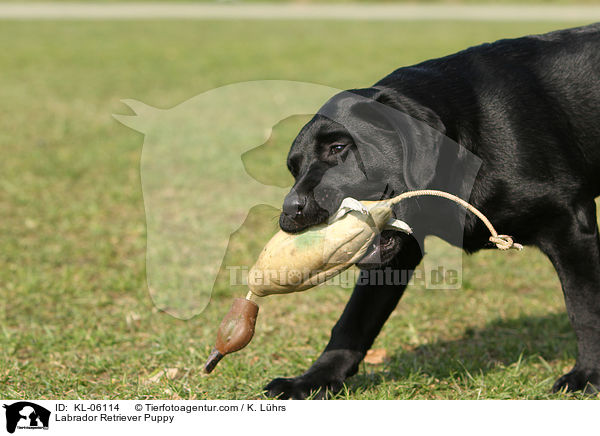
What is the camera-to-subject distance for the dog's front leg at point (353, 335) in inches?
120

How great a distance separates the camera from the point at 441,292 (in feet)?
14.3

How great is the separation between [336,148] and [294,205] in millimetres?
280

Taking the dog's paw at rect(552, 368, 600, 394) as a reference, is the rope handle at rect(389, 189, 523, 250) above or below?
above

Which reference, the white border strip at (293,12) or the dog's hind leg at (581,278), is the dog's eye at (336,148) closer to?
the dog's hind leg at (581,278)

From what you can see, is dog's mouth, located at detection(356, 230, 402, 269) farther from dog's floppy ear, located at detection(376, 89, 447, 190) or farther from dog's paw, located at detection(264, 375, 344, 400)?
dog's paw, located at detection(264, 375, 344, 400)

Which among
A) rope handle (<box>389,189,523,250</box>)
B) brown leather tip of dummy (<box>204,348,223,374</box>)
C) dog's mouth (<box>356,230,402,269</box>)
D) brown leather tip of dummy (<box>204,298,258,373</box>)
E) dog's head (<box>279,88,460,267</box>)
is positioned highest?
dog's head (<box>279,88,460,267</box>)

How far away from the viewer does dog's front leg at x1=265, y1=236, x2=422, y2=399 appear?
3.04 metres
